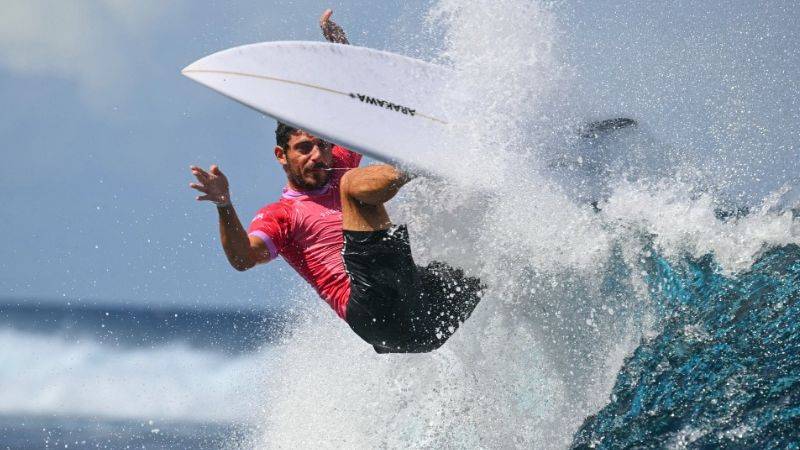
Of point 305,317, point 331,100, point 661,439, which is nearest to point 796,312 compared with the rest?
point 661,439

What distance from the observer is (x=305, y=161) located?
5.89m

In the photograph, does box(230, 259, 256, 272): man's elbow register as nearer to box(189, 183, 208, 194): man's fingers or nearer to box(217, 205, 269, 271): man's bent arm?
box(217, 205, 269, 271): man's bent arm

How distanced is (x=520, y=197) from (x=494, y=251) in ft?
1.45

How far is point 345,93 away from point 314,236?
1.09 m

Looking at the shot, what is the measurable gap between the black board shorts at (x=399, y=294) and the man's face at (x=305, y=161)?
0.72 m

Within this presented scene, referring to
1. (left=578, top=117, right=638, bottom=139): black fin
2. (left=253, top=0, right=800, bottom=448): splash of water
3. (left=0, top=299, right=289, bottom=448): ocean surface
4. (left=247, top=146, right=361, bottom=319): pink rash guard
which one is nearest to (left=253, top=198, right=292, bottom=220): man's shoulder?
(left=247, top=146, right=361, bottom=319): pink rash guard

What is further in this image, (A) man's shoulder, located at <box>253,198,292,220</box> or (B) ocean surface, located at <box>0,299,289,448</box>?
(B) ocean surface, located at <box>0,299,289,448</box>

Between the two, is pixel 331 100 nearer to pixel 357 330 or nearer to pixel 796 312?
pixel 357 330

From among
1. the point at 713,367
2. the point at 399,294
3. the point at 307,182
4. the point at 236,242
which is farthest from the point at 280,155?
the point at 713,367

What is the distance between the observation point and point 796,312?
5.22m

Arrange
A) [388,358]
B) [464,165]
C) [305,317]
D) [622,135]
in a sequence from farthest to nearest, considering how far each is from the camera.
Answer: [305,317] → [388,358] → [622,135] → [464,165]

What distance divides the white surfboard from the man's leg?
495 mm

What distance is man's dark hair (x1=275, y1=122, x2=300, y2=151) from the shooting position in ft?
19.5

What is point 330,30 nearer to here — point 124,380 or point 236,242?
point 236,242
